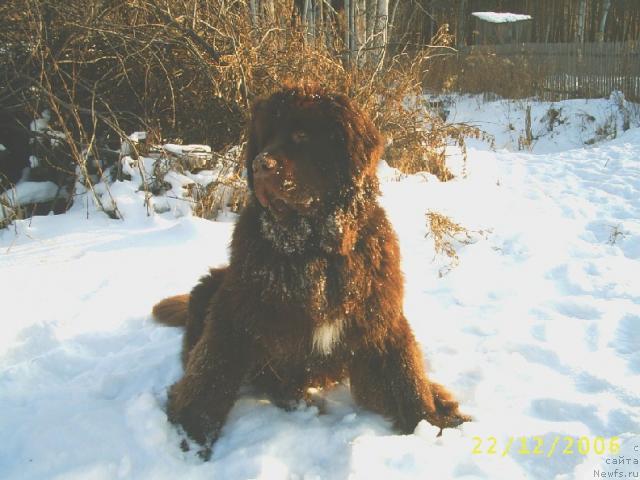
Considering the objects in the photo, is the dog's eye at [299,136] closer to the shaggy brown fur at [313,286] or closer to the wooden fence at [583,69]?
the shaggy brown fur at [313,286]

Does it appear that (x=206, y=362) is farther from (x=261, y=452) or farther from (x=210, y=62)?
(x=210, y=62)

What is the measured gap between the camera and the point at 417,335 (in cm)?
322

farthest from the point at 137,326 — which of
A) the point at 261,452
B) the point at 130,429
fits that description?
the point at 261,452

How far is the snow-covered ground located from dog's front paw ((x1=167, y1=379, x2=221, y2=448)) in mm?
56

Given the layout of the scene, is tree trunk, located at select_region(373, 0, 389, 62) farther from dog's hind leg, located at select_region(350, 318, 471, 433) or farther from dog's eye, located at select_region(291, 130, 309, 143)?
dog's hind leg, located at select_region(350, 318, 471, 433)

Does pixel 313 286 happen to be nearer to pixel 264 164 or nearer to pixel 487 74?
pixel 264 164

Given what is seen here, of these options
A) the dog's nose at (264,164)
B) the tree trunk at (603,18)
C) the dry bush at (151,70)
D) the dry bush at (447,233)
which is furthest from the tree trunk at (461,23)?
the dog's nose at (264,164)

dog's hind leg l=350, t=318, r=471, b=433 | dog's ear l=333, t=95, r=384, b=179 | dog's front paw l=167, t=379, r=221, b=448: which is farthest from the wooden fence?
dog's front paw l=167, t=379, r=221, b=448

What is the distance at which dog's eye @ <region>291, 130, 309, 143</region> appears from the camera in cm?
222

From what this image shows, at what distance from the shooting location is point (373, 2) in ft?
28.1

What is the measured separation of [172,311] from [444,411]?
1883 mm
